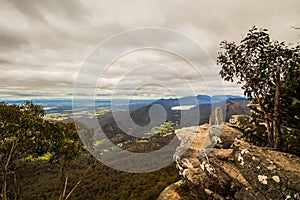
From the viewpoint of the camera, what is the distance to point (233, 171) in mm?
12750

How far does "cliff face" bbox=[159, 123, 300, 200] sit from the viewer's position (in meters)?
9.80

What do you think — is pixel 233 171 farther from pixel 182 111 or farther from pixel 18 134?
pixel 18 134

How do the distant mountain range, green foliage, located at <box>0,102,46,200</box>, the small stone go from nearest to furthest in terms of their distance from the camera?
the small stone, the distant mountain range, green foliage, located at <box>0,102,46,200</box>

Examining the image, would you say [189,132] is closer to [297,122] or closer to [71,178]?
[297,122]

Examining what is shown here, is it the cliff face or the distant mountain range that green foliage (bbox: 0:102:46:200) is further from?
the cliff face

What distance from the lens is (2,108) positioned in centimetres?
1812

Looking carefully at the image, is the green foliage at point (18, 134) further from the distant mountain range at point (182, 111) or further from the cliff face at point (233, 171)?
the cliff face at point (233, 171)

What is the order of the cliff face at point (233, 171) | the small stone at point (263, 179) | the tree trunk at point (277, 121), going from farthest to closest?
the tree trunk at point (277, 121), the small stone at point (263, 179), the cliff face at point (233, 171)

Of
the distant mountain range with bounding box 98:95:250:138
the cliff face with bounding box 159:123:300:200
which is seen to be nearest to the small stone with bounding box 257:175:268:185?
the cliff face with bounding box 159:123:300:200

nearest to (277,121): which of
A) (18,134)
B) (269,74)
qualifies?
(269,74)

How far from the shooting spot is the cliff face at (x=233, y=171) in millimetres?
9797

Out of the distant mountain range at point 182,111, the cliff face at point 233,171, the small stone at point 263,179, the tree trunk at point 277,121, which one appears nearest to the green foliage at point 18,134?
the distant mountain range at point 182,111

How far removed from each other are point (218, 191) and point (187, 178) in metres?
2.96

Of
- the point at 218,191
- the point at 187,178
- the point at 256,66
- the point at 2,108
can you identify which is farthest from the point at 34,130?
the point at 256,66
